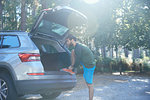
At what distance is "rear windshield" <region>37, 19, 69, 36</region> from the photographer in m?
5.86

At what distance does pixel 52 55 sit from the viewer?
22.5 ft

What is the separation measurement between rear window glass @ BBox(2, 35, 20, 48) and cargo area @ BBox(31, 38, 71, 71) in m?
0.93

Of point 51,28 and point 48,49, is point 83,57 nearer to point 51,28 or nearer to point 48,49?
point 51,28

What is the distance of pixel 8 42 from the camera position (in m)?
5.62

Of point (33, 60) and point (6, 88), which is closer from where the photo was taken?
point (33, 60)

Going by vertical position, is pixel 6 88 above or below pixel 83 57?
below

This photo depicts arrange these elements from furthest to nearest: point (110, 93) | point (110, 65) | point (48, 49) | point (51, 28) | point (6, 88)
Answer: point (110, 65) < point (110, 93) < point (48, 49) < point (51, 28) < point (6, 88)

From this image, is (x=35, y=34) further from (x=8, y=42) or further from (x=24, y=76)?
(x=24, y=76)

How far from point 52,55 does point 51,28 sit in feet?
2.96

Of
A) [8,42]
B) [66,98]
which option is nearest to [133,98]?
[66,98]

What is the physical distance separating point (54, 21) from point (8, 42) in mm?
1393

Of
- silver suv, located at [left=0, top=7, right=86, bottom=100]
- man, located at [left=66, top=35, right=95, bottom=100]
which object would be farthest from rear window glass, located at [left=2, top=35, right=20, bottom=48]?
man, located at [left=66, top=35, right=95, bottom=100]

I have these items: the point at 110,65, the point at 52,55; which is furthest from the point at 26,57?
the point at 110,65

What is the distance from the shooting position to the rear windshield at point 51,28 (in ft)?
19.2
